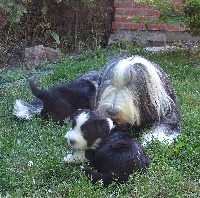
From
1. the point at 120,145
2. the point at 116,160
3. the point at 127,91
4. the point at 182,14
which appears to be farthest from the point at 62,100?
the point at 182,14

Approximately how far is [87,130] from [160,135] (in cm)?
96

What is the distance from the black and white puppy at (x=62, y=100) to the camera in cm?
521

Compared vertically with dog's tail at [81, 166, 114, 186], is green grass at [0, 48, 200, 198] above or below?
below

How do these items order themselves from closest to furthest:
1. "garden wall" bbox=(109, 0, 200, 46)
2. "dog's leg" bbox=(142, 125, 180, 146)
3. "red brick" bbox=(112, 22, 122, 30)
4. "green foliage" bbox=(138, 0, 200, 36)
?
"dog's leg" bbox=(142, 125, 180, 146), "green foliage" bbox=(138, 0, 200, 36), "garden wall" bbox=(109, 0, 200, 46), "red brick" bbox=(112, 22, 122, 30)

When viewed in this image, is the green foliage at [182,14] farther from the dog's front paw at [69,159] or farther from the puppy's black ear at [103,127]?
the dog's front paw at [69,159]

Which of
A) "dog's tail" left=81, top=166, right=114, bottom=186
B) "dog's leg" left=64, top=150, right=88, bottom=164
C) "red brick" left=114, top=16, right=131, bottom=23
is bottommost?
"red brick" left=114, top=16, right=131, bottom=23

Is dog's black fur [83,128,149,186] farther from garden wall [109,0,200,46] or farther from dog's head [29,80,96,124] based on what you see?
garden wall [109,0,200,46]

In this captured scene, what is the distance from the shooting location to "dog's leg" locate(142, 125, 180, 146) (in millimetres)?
4438

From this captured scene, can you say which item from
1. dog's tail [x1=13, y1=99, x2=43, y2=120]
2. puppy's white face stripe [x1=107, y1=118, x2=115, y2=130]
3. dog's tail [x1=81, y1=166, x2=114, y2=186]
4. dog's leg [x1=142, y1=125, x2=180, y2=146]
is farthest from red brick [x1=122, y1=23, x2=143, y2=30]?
dog's tail [x1=81, y1=166, x2=114, y2=186]

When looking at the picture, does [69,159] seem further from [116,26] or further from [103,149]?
[116,26]

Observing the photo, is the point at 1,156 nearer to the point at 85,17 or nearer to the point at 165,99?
the point at 165,99

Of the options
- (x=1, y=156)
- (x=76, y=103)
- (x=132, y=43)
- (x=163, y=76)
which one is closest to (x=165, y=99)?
(x=163, y=76)

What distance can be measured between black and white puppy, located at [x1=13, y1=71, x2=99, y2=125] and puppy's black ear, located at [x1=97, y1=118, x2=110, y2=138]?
127cm

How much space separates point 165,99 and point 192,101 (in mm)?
1202
